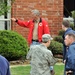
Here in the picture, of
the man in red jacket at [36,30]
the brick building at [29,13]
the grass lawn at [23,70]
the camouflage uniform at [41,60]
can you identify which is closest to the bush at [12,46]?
the grass lawn at [23,70]

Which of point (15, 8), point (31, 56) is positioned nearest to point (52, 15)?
point (15, 8)

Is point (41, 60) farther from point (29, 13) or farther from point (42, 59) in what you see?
point (29, 13)

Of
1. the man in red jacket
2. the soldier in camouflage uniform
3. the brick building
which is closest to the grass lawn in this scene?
the man in red jacket

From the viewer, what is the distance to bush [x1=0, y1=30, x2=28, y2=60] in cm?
1357

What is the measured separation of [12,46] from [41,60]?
5.57 m

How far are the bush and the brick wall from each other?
5.79ft

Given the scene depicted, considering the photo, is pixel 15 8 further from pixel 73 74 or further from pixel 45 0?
pixel 73 74

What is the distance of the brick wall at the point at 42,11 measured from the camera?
51.2 ft

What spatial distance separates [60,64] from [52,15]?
313 cm

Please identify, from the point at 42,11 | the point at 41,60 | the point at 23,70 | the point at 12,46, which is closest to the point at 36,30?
the point at 23,70

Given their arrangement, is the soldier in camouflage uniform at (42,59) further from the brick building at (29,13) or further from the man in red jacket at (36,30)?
the brick building at (29,13)

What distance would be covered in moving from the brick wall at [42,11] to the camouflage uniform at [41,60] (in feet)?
24.2

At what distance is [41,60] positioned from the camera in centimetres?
813

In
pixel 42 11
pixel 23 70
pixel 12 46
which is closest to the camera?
pixel 23 70
